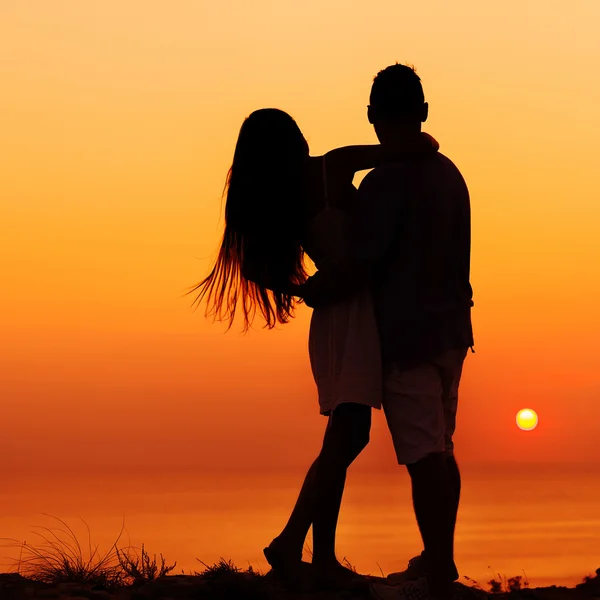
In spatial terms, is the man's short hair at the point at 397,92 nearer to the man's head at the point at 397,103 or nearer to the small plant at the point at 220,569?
the man's head at the point at 397,103

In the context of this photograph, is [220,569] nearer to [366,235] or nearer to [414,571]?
[414,571]

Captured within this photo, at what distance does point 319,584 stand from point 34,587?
168 cm

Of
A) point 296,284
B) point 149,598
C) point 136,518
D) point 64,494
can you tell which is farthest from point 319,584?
point 136,518

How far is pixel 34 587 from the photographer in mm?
6797

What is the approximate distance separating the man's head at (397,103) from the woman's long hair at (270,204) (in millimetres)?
504

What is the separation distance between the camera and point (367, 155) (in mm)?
5957

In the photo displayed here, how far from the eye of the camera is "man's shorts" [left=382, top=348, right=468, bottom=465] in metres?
5.71

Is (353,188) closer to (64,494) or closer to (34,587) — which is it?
(34,587)

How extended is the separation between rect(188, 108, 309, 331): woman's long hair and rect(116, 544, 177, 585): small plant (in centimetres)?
189

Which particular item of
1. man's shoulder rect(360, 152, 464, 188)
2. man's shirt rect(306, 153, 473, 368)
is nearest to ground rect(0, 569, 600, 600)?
man's shirt rect(306, 153, 473, 368)

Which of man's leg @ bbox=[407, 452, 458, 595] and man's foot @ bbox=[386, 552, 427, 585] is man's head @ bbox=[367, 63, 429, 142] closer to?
man's leg @ bbox=[407, 452, 458, 595]

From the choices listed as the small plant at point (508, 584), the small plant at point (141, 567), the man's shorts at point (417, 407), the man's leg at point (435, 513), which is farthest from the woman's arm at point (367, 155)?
the small plant at point (141, 567)

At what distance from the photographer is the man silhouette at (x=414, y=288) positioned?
5.70 metres

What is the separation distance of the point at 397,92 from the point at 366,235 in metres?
0.69
